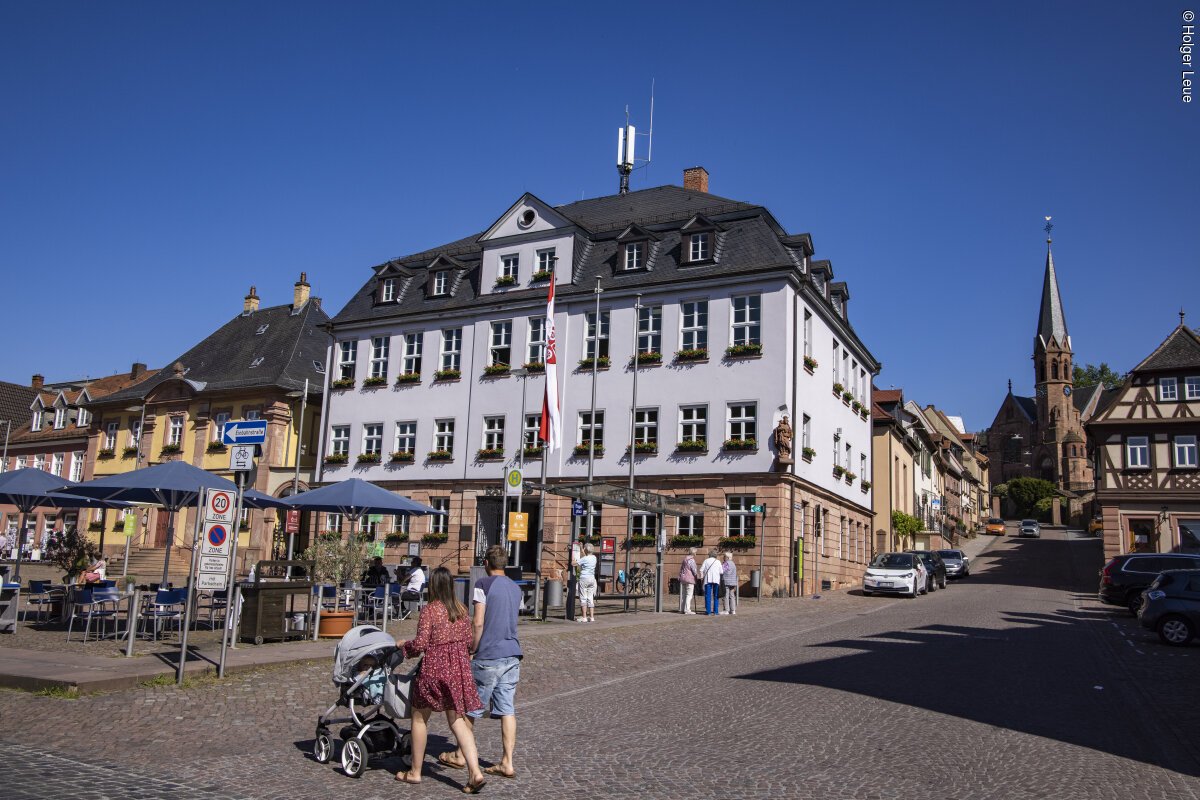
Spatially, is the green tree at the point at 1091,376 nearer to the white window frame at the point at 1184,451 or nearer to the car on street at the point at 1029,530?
Answer: the car on street at the point at 1029,530

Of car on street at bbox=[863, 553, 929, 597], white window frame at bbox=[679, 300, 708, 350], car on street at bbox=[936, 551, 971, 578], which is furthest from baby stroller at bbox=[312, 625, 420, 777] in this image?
car on street at bbox=[936, 551, 971, 578]

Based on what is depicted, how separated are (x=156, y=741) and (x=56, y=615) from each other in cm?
1281

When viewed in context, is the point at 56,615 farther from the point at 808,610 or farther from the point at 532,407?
the point at 532,407

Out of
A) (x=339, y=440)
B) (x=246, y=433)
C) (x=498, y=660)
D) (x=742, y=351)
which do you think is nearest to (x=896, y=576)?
(x=742, y=351)

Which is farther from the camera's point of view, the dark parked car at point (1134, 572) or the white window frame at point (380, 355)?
the white window frame at point (380, 355)

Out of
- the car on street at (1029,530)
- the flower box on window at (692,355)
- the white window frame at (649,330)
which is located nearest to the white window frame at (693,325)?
the flower box on window at (692,355)

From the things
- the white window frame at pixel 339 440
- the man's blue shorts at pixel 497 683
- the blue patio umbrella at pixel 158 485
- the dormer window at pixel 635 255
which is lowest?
the man's blue shorts at pixel 497 683

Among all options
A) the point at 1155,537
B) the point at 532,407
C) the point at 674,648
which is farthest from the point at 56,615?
the point at 1155,537

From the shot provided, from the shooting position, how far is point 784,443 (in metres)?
33.3

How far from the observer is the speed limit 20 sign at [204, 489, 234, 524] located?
42.1 ft

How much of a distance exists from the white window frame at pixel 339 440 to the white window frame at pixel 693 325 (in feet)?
52.8

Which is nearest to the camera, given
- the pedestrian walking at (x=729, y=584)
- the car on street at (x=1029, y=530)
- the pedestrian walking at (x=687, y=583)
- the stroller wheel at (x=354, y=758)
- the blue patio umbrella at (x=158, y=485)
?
the stroller wheel at (x=354, y=758)

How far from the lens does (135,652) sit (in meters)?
15.1

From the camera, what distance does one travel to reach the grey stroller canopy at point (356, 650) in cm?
852
